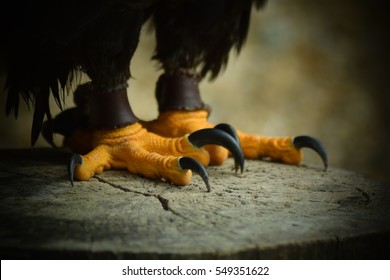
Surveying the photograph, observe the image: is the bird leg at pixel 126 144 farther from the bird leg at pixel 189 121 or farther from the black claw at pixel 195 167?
the bird leg at pixel 189 121

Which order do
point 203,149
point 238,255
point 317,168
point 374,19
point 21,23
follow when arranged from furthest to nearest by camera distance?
point 374,19 → point 317,168 → point 203,149 → point 21,23 → point 238,255

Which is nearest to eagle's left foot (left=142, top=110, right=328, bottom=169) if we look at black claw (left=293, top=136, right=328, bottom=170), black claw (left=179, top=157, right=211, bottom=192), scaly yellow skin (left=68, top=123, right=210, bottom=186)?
black claw (left=293, top=136, right=328, bottom=170)

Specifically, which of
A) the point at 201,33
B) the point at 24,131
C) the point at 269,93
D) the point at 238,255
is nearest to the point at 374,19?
the point at 269,93

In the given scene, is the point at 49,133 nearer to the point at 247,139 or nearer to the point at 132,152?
the point at 132,152

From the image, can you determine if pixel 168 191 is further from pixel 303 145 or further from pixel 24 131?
pixel 24 131

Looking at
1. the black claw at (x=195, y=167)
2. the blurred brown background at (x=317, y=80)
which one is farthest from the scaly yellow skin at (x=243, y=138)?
the blurred brown background at (x=317, y=80)

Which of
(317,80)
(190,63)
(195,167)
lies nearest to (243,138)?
(190,63)
